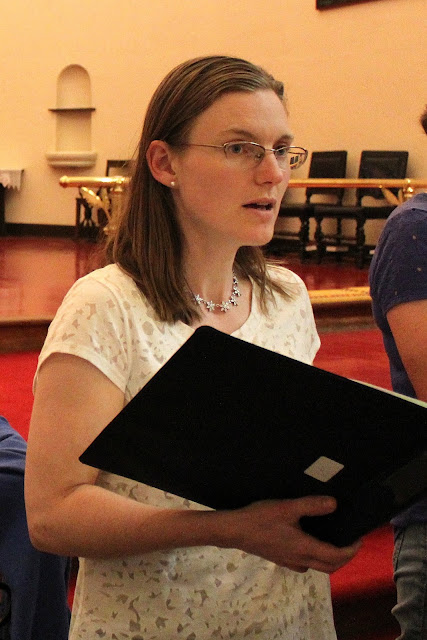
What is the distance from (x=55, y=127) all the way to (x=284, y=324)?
1259cm

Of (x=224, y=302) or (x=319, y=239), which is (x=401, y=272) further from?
(x=319, y=239)

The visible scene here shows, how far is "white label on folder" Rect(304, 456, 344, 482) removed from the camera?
1.02 m

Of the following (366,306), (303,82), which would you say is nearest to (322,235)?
(303,82)

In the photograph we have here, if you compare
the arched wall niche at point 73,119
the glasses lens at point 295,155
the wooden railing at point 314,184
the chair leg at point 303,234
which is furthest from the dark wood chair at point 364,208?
the glasses lens at point 295,155

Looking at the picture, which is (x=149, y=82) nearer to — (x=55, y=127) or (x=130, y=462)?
(x=55, y=127)

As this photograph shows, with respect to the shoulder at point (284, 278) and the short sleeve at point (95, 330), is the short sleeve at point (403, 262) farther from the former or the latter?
the short sleeve at point (95, 330)

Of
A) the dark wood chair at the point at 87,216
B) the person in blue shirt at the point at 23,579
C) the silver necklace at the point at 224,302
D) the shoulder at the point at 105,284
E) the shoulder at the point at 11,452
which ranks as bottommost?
the dark wood chair at the point at 87,216

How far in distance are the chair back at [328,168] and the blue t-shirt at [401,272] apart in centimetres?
798

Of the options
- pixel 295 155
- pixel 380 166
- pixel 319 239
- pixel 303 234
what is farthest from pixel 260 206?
pixel 303 234

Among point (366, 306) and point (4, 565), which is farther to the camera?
point (366, 306)

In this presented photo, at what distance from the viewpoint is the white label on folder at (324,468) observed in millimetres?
1020

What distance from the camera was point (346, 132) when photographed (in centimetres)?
979

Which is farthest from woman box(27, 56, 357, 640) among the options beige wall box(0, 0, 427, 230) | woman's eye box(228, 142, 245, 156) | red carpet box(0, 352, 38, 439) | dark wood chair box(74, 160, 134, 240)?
dark wood chair box(74, 160, 134, 240)

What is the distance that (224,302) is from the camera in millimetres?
1485
